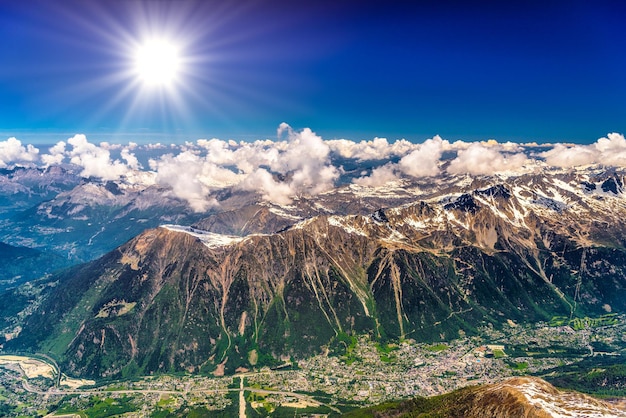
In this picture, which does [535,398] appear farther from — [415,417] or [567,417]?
[415,417]

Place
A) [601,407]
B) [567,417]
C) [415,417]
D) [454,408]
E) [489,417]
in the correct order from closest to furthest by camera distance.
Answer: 1. [567,417]
2. [601,407]
3. [489,417]
4. [454,408]
5. [415,417]

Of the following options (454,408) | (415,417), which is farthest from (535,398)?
(415,417)

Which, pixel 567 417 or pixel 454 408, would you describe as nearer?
pixel 567 417

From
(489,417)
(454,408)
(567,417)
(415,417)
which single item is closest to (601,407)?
(567,417)

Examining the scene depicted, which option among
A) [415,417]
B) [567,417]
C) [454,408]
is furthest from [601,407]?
[415,417]

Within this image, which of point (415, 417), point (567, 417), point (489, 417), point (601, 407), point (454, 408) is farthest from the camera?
point (415, 417)

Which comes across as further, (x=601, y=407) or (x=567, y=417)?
(x=601, y=407)

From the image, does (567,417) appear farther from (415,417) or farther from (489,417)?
(415,417)

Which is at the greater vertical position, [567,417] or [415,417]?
[567,417]

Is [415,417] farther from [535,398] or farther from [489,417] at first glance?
[535,398]
